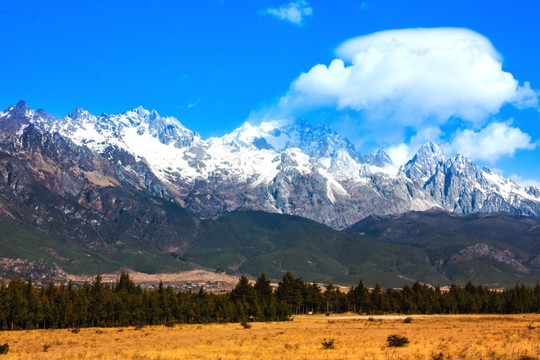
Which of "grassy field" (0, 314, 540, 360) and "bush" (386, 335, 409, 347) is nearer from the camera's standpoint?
"grassy field" (0, 314, 540, 360)

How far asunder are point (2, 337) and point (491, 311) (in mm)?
153780

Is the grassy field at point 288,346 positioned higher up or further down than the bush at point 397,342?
further down

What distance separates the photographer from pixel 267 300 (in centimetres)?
17738

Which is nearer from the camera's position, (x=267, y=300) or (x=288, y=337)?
(x=288, y=337)

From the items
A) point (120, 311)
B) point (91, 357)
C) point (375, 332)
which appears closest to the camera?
point (91, 357)

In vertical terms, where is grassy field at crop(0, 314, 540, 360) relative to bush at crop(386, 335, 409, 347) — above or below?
below

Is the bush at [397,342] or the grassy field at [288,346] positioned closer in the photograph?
the grassy field at [288,346]

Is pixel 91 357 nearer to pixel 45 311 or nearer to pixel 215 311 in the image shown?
pixel 45 311

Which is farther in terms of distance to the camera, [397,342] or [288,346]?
[288,346]

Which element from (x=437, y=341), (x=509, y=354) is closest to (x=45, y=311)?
(x=437, y=341)

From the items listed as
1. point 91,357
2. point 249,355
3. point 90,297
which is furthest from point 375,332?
point 90,297

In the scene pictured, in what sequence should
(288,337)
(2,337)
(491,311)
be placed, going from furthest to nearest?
(491,311)
(2,337)
(288,337)

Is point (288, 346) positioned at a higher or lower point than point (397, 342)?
lower

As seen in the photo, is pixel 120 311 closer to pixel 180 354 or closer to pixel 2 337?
pixel 2 337
